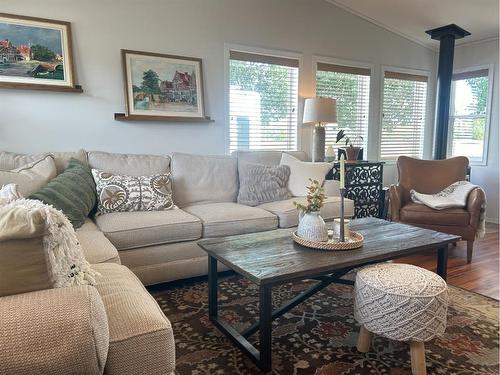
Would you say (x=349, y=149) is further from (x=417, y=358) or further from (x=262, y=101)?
(x=417, y=358)

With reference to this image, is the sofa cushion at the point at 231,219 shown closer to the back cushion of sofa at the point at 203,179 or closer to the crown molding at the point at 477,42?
the back cushion of sofa at the point at 203,179

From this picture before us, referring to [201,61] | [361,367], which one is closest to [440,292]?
[361,367]

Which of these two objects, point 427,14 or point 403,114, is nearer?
point 427,14

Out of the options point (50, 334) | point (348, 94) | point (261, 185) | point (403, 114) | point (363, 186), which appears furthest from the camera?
point (403, 114)

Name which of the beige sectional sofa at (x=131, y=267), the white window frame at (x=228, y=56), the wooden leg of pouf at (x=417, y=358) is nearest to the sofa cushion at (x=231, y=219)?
the beige sectional sofa at (x=131, y=267)

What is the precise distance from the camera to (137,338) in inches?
45.5

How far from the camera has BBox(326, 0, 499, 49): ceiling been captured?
4.02 m

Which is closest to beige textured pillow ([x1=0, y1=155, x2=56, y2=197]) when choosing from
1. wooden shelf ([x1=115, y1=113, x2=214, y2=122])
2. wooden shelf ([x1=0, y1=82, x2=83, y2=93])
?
wooden shelf ([x1=0, y1=82, x2=83, y2=93])

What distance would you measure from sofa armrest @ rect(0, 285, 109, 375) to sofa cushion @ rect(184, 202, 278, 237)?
175 cm

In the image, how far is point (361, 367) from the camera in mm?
1762

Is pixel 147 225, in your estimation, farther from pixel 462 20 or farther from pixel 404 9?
pixel 462 20

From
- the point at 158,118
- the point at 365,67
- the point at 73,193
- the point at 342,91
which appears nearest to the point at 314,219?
the point at 73,193

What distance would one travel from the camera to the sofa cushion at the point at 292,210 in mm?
2980

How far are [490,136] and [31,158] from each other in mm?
5245
